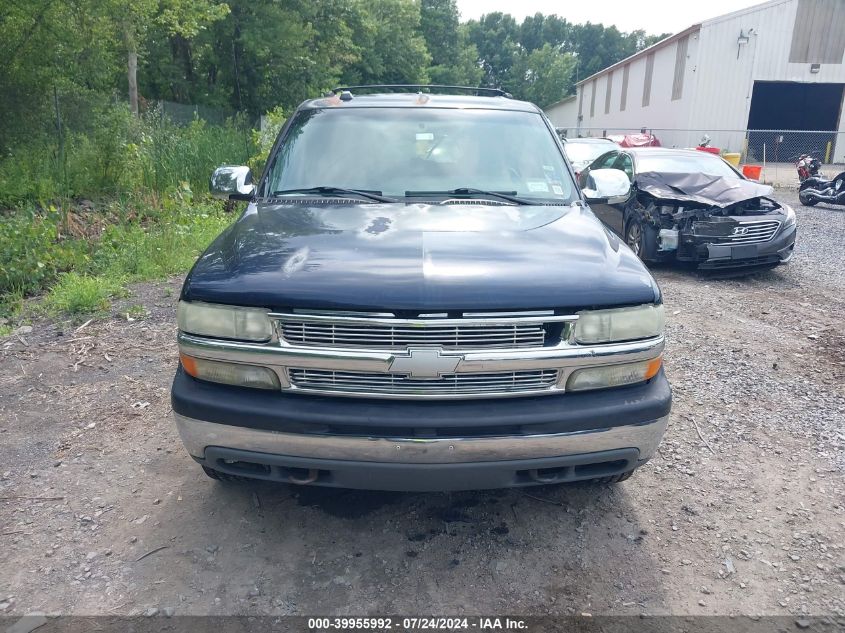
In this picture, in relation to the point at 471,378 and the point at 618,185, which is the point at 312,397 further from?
the point at 618,185

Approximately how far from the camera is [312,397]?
8.47 feet

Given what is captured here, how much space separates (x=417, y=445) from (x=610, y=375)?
827mm

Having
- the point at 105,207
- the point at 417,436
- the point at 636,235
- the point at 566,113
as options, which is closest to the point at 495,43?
the point at 566,113

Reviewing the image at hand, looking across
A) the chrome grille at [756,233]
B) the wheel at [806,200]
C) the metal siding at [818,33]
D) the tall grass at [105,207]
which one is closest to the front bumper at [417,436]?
the tall grass at [105,207]

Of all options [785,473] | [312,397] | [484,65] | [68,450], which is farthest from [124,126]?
[484,65]

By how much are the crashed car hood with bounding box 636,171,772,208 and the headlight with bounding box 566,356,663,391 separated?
579 centimetres

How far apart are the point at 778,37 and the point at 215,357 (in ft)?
100

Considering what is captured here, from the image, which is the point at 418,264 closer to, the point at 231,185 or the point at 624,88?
the point at 231,185

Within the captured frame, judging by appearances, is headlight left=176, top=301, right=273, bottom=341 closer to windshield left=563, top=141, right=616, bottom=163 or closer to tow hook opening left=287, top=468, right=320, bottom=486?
tow hook opening left=287, top=468, right=320, bottom=486

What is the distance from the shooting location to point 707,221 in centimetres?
765

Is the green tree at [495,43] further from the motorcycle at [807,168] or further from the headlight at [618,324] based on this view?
the headlight at [618,324]

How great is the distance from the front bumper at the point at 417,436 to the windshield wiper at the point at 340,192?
138cm

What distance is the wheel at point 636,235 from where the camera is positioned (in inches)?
317

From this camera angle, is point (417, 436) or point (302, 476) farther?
point (302, 476)
